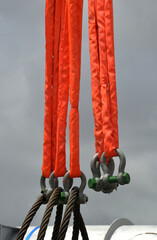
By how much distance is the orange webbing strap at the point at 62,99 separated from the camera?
2842 mm

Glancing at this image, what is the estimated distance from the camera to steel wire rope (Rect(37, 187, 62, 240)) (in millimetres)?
2553

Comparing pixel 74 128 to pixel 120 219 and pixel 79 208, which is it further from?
pixel 120 219

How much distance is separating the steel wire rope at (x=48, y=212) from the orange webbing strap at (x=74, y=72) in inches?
6.5

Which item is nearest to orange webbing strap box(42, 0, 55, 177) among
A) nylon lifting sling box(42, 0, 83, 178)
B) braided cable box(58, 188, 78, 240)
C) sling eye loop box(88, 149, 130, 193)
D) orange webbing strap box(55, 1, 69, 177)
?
nylon lifting sling box(42, 0, 83, 178)

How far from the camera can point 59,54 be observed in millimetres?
3027

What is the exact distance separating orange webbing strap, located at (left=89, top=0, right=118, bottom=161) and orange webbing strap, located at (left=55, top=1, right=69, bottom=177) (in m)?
0.26

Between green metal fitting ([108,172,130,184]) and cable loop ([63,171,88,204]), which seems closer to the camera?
green metal fitting ([108,172,130,184])

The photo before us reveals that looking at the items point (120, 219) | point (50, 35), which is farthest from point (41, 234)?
point (50, 35)

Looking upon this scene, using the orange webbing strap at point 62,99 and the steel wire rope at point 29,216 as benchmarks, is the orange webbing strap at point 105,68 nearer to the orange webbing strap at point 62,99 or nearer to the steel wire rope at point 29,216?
the orange webbing strap at point 62,99

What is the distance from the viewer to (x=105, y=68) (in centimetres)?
270

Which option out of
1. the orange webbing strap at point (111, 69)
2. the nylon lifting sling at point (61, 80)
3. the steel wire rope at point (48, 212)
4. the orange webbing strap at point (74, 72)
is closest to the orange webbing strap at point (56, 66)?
the nylon lifting sling at point (61, 80)

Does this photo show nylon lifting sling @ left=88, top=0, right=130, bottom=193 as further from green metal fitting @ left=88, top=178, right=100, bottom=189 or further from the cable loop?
Answer: the cable loop

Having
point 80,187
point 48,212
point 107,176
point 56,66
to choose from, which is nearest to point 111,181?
point 107,176

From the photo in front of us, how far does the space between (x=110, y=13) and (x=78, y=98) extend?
565mm
